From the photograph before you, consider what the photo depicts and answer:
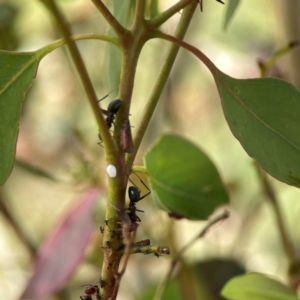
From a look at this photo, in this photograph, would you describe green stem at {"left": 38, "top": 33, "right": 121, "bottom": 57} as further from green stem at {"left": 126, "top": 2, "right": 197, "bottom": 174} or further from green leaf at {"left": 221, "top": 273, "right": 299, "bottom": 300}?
green leaf at {"left": 221, "top": 273, "right": 299, "bottom": 300}

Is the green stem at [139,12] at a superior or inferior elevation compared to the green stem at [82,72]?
superior

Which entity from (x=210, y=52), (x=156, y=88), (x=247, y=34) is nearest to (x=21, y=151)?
(x=210, y=52)

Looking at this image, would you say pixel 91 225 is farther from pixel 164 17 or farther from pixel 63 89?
pixel 63 89

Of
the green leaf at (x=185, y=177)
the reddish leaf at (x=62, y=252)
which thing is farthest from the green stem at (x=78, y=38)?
the reddish leaf at (x=62, y=252)

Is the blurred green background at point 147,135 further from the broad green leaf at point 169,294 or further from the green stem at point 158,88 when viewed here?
the green stem at point 158,88

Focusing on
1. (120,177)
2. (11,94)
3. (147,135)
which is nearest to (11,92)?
(11,94)

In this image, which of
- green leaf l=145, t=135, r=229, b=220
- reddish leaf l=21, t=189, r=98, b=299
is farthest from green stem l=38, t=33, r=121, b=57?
reddish leaf l=21, t=189, r=98, b=299
